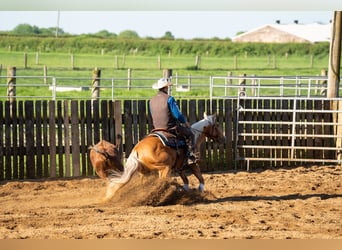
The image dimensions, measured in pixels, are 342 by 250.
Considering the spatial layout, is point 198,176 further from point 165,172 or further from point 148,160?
point 148,160

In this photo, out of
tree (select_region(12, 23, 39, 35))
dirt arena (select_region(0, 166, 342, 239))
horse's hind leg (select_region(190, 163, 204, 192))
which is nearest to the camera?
dirt arena (select_region(0, 166, 342, 239))

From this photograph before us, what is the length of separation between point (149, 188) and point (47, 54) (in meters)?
60.9

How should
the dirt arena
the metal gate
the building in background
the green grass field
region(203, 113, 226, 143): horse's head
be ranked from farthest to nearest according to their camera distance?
the building in background, the green grass field, the metal gate, region(203, 113, 226, 143): horse's head, the dirt arena

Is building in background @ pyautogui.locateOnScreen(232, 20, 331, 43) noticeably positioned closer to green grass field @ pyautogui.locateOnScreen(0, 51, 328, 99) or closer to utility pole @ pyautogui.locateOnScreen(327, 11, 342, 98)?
green grass field @ pyautogui.locateOnScreen(0, 51, 328, 99)

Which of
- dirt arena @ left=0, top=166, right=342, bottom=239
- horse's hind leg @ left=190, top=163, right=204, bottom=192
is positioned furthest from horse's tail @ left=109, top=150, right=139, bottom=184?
horse's hind leg @ left=190, top=163, right=204, bottom=192

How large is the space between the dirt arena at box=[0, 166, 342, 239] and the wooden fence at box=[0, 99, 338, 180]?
1.67 feet

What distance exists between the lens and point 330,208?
11.6 metres

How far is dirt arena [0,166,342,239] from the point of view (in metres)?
9.39

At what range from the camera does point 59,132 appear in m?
14.5

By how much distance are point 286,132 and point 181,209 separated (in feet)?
19.3

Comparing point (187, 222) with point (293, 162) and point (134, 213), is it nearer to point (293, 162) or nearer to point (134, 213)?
point (134, 213)

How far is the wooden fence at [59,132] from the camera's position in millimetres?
14242

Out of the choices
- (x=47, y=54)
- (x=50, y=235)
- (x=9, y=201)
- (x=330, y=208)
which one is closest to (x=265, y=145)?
(x=330, y=208)

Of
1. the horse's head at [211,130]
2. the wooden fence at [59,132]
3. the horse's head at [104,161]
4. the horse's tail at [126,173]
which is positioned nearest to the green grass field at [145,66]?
the wooden fence at [59,132]
